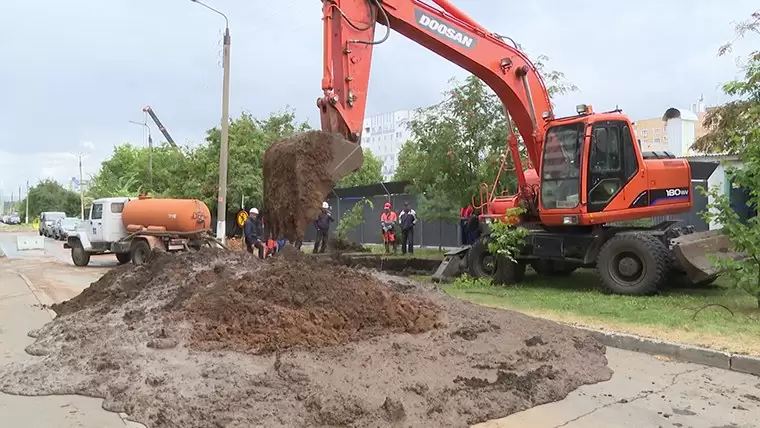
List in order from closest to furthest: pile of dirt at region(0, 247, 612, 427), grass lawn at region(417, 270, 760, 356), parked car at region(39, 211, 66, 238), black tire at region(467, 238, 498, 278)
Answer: pile of dirt at region(0, 247, 612, 427) < grass lawn at region(417, 270, 760, 356) < black tire at region(467, 238, 498, 278) < parked car at region(39, 211, 66, 238)

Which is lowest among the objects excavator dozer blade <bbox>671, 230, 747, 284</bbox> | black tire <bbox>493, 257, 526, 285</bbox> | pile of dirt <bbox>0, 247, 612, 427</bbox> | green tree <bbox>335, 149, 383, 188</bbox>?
pile of dirt <bbox>0, 247, 612, 427</bbox>

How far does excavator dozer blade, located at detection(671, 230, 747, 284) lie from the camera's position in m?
10.2

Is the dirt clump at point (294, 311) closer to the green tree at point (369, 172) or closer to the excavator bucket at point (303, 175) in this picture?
the excavator bucket at point (303, 175)

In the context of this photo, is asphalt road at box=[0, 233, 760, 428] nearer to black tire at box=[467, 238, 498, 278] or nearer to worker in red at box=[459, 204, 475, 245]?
black tire at box=[467, 238, 498, 278]

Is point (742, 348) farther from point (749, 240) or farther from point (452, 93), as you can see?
point (452, 93)

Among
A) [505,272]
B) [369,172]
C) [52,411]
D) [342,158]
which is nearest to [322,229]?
[505,272]

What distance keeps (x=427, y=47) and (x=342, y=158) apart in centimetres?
355

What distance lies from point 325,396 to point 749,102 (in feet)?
45.8

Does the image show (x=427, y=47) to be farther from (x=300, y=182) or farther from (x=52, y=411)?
(x=52, y=411)

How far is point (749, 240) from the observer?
8750 millimetres

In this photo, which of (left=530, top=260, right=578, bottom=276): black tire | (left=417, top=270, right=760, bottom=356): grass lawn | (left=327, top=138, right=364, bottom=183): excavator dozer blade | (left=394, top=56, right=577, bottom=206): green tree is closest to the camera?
(left=417, top=270, right=760, bottom=356): grass lawn

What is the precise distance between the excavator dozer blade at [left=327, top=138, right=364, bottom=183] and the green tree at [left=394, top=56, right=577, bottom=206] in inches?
315

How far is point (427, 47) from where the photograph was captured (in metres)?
11.4

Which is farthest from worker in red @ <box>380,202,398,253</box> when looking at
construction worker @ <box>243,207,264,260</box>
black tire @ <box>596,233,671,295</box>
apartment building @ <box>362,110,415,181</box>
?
apartment building @ <box>362,110,415,181</box>
